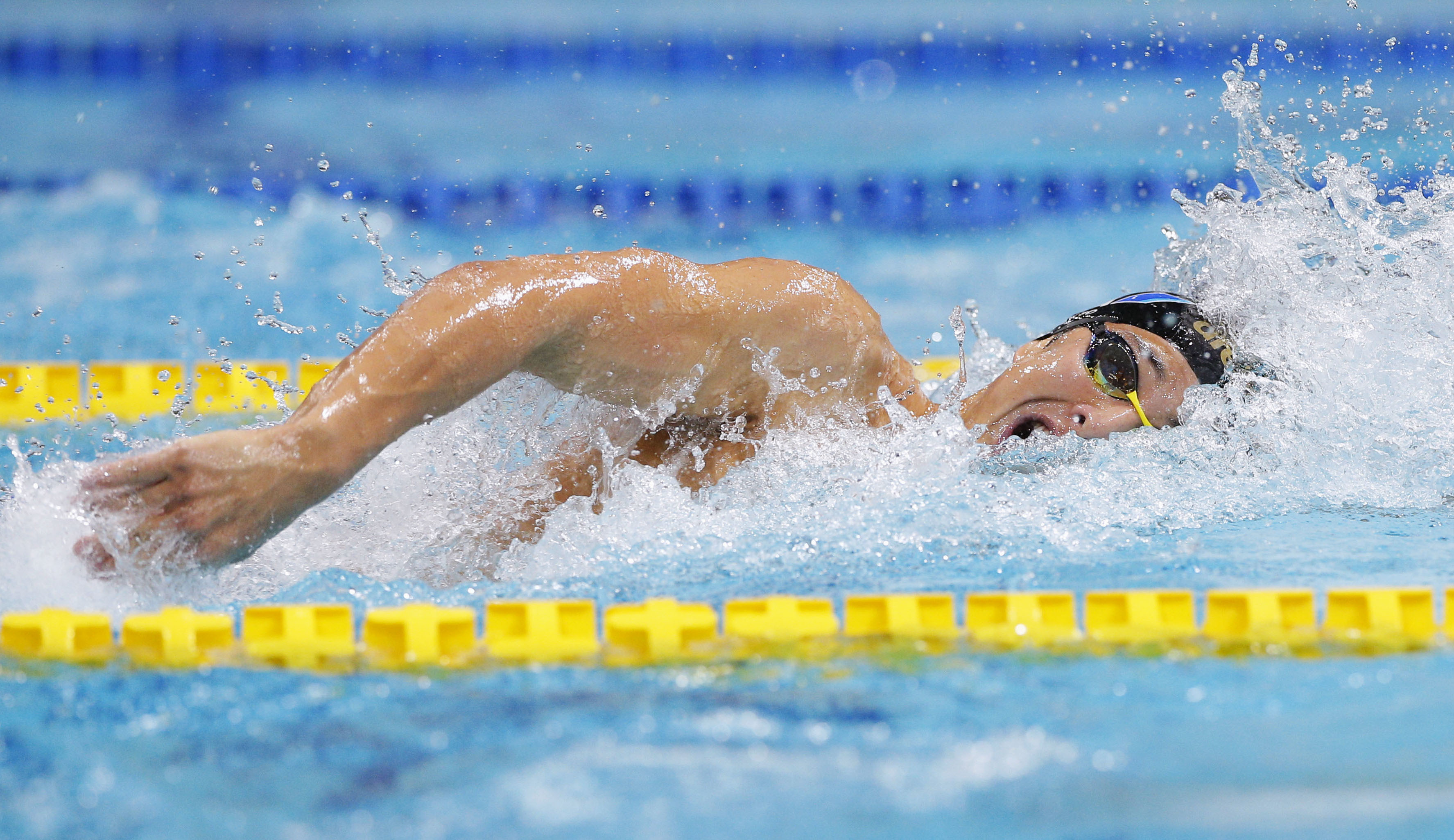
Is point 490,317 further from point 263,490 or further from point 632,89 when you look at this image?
point 632,89

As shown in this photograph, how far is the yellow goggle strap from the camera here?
82.4 inches

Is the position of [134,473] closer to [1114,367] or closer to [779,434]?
[779,434]

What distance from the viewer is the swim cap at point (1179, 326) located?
Answer: 7.14 feet

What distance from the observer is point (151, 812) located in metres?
0.95

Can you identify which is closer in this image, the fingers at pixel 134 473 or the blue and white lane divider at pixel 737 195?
the fingers at pixel 134 473

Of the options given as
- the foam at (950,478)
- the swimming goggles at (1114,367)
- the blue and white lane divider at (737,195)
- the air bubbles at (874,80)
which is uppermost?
the air bubbles at (874,80)

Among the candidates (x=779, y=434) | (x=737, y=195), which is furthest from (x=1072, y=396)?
(x=737, y=195)

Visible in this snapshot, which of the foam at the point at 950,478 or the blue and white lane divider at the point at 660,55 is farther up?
the blue and white lane divider at the point at 660,55

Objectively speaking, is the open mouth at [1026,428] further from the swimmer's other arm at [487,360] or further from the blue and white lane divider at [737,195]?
the blue and white lane divider at [737,195]

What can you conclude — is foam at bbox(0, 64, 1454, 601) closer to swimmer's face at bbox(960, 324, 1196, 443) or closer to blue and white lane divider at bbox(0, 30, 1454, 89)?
swimmer's face at bbox(960, 324, 1196, 443)

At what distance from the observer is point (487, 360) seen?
139 cm

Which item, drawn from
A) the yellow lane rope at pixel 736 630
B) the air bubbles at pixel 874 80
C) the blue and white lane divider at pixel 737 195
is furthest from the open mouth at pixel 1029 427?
the air bubbles at pixel 874 80

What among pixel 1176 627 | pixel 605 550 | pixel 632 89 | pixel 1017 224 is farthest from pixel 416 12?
pixel 1176 627

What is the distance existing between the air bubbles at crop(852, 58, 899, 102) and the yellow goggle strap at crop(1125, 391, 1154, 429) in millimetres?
3951
